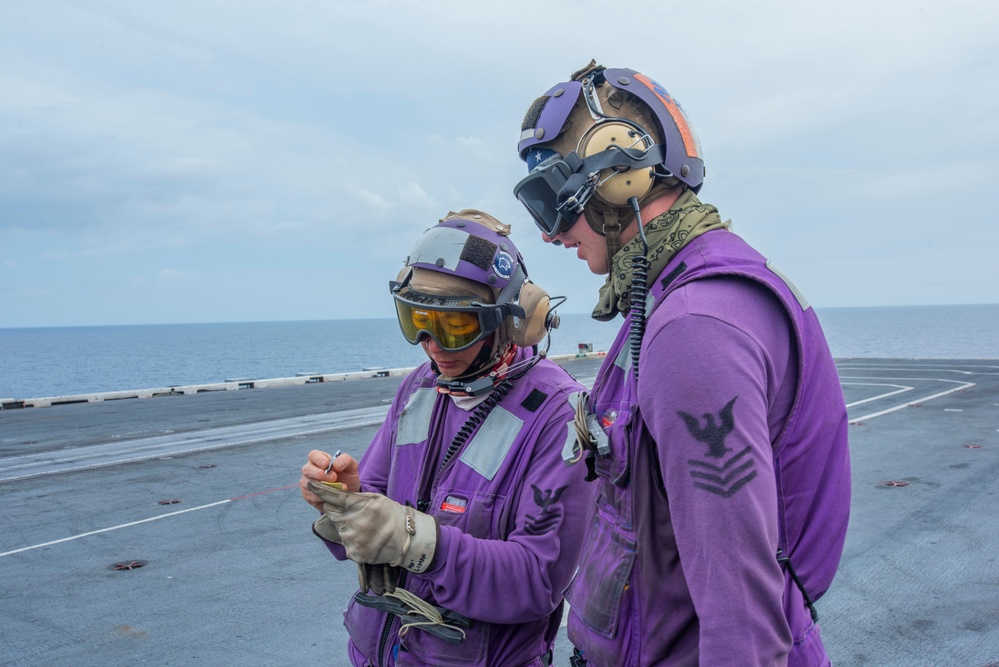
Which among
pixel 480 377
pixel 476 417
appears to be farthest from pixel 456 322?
pixel 476 417

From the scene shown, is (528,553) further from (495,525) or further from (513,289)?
(513,289)

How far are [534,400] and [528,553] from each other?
56cm

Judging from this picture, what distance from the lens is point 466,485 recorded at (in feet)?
8.63

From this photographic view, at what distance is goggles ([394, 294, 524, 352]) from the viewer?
271cm

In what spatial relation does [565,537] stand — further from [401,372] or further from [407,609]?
[401,372]

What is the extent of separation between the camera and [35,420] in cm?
1669

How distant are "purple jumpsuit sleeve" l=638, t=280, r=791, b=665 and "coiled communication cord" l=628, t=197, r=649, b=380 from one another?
21 cm

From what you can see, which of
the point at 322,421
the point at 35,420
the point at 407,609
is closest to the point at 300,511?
the point at 407,609

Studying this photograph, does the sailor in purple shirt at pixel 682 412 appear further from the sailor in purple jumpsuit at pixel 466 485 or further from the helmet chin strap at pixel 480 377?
the helmet chin strap at pixel 480 377

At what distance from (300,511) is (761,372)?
7806mm

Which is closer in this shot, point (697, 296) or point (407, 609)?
point (697, 296)

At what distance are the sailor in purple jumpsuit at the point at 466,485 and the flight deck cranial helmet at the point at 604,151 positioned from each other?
2.65ft

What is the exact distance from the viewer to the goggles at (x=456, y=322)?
8.90 ft

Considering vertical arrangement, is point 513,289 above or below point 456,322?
above
